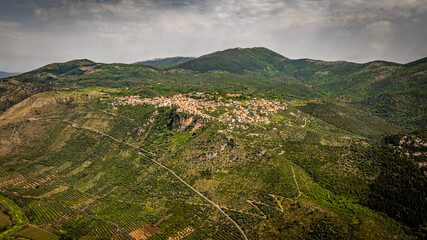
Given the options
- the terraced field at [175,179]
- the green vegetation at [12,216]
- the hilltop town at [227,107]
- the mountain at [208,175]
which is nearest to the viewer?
the mountain at [208,175]

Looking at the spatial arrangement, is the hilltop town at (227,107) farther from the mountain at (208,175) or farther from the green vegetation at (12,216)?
the green vegetation at (12,216)

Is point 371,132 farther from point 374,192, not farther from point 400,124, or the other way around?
point 374,192

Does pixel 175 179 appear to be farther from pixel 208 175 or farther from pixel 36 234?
pixel 36 234

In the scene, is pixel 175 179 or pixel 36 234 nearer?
pixel 36 234

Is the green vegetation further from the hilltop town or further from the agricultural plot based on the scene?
the hilltop town

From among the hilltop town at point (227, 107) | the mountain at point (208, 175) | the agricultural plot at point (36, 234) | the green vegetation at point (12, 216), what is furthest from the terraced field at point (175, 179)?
the hilltop town at point (227, 107)

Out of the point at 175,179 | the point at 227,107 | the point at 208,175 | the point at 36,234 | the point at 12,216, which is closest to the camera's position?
the point at 36,234

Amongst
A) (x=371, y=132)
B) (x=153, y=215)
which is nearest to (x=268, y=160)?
(x=153, y=215)

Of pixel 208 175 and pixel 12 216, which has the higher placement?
pixel 208 175

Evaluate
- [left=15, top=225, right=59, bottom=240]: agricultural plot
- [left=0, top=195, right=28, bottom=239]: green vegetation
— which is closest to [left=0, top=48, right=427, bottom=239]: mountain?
[left=0, top=195, right=28, bottom=239]: green vegetation

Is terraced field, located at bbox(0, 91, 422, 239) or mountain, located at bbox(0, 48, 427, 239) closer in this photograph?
mountain, located at bbox(0, 48, 427, 239)

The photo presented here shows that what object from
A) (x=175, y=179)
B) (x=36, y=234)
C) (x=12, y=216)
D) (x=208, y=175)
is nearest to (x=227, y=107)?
(x=208, y=175)
